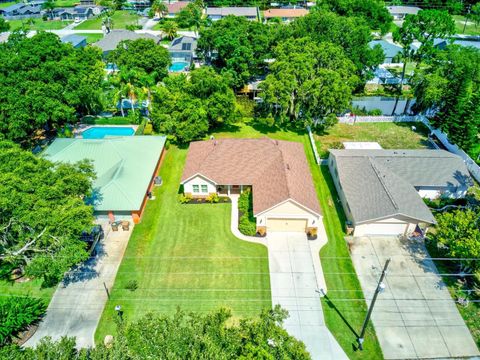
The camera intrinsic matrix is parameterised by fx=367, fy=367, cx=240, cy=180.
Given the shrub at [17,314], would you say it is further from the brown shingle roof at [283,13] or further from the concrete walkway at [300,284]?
the brown shingle roof at [283,13]

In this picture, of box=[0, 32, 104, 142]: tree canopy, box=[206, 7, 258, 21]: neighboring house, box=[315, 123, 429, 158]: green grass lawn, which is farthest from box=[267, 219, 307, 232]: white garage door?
box=[206, 7, 258, 21]: neighboring house

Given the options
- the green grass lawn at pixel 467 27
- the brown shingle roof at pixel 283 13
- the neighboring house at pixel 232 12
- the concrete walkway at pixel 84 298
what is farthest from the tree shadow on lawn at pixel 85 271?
the green grass lawn at pixel 467 27

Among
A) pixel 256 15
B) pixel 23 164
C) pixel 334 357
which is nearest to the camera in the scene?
pixel 334 357

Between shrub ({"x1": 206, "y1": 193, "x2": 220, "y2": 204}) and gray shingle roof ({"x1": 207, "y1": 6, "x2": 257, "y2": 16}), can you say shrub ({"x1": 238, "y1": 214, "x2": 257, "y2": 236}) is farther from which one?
gray shingle roof ({"x1": 207, "y1": 6, "x2": 257, "y2": 16})

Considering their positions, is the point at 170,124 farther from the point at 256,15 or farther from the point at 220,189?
the point at 256,15

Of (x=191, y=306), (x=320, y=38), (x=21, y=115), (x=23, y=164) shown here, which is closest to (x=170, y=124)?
(x=21, y=115)

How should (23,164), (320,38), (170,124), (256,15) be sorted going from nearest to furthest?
(23,164) → (170,124) → (320,38) → (256,15)
